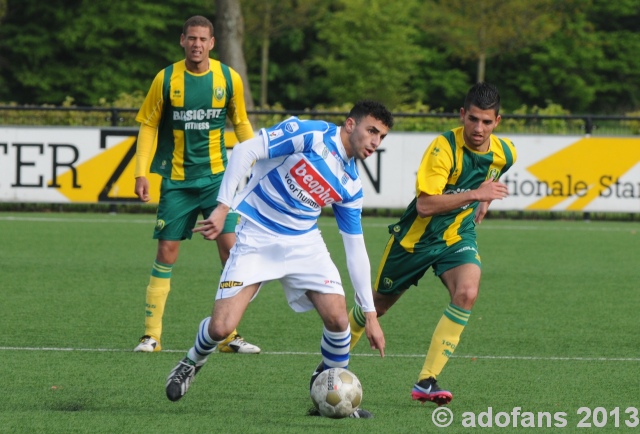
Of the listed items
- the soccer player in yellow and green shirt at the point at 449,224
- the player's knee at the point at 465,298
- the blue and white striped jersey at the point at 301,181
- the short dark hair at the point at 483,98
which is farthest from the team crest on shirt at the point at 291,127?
the player's knee at the point at 465,298

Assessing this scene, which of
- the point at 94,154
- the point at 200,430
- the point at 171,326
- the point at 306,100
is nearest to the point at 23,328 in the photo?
the point at 171,326

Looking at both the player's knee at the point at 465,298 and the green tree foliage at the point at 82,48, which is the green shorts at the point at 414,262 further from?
the green tree foliage at the point at 82,48

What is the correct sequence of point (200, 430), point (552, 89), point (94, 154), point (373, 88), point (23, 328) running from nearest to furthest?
1. point (200, 430)
2. point (23, 328)
3. point (94, 154)
4. point (373, 88)
5. point (552, 89)

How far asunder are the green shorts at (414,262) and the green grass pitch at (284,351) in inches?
23.1

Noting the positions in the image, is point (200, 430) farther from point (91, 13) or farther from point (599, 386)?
point (91, 13)

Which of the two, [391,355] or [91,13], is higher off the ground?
[91,13]

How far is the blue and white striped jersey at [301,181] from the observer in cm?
627

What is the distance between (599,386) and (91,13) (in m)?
38.6

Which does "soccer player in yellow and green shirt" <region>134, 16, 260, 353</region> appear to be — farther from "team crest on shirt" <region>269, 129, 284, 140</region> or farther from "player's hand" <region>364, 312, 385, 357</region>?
"player's hand" <region>364, 312, 385, 357</region>

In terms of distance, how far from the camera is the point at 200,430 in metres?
5.84

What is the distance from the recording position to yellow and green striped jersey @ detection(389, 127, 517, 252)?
691cm

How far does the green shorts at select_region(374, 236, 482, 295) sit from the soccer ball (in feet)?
3.74

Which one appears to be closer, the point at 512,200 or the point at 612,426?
the point at 612,426

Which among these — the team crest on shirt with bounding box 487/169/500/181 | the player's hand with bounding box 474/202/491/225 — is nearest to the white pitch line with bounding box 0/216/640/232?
the player's hand with bounding box 474/202/491/225
